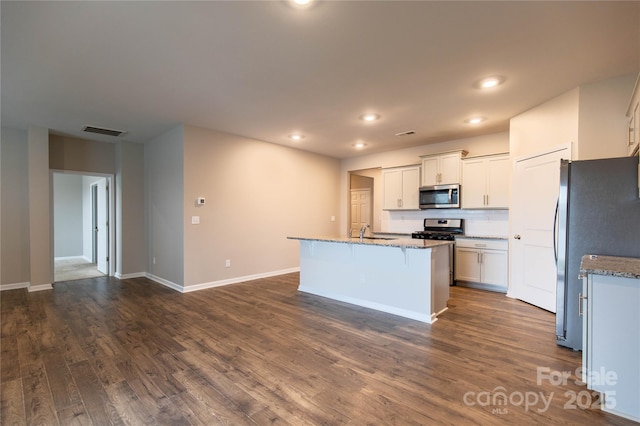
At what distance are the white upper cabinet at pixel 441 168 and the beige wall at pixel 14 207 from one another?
726cm

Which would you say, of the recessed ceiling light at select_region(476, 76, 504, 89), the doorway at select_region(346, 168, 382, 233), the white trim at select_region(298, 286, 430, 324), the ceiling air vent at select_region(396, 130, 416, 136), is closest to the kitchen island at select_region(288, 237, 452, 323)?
the white trim at select_region(298, 286, 430, 324)

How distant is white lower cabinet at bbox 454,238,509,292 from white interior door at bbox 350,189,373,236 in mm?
3674

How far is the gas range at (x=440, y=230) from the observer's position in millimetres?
5633

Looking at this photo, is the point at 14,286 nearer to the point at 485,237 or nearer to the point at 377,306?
the point at 377,306

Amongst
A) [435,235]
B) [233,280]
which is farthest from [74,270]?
[435,235]

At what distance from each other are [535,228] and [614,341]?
7.94ft

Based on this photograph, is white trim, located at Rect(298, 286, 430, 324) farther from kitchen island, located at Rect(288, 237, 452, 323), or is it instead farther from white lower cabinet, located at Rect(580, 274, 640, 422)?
white lower cabinet, located at Rect(580, 274, 640, 422)

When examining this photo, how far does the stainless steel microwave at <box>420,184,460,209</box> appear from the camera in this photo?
5.53 metres

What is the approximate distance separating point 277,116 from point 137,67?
6.23 ft

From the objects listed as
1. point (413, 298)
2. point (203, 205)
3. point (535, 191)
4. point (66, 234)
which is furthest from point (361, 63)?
point (66, 234)

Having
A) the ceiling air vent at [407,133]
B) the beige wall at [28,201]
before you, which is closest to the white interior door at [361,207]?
the ceiling air vent at [407,133]

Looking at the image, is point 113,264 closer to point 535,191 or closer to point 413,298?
point 413,298

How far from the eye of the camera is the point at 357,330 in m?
3.26

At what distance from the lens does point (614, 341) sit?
1902mm
